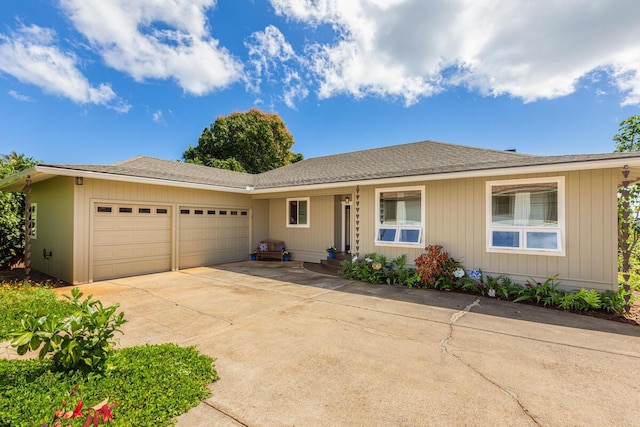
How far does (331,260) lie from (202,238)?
14.9ft

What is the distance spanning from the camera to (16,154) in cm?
1167

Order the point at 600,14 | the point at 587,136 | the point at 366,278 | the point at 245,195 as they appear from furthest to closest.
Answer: the point at 587,136 → the point at 245,195 → the point at 366,278 → the point at 600,14

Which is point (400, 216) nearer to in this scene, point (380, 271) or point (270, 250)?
point (380, 271)

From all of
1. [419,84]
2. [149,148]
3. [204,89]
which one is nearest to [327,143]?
[204,89]

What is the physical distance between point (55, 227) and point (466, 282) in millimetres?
11015

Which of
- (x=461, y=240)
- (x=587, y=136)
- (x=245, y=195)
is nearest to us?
(x=461, y=240)

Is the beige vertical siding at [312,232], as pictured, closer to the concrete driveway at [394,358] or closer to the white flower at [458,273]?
the concrete driveway at [394,358]

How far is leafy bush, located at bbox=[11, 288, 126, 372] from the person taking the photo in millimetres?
2412

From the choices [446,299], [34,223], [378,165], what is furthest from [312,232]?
[34,223]

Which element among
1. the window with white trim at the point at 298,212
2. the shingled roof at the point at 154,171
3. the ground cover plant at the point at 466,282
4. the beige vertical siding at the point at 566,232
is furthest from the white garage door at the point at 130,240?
the beige vertical siding at the point at 566,232

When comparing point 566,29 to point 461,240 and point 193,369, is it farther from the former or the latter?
point 193,369

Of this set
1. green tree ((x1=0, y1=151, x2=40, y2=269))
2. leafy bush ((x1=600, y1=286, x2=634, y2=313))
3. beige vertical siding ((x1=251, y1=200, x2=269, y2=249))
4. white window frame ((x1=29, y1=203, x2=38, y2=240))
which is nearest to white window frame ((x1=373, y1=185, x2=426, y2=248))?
leafy bush ((x1=600, y1=286, x2=634, y2=313))

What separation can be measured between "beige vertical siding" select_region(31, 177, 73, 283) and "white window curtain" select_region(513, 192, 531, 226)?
1063 centimetres

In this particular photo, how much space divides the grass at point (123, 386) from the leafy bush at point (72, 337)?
0.11 metres
